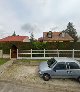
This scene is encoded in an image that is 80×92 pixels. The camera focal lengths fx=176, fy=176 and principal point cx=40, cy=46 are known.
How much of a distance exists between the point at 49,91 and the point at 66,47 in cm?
1816

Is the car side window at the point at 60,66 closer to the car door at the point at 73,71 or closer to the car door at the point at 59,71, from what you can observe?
the car door at the point at 59,71

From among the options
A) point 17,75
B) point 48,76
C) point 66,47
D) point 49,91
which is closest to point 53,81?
point 48,76

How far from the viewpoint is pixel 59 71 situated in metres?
12.8

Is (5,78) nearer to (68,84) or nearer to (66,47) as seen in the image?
(68,84)

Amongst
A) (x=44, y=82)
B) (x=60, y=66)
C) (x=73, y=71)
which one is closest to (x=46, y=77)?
(x=44, y=82)

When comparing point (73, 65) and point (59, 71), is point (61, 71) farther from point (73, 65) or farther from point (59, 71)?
point (73, 65)

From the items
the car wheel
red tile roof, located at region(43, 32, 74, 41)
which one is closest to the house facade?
red tile roof, located at region(43, 32, 74, 41)

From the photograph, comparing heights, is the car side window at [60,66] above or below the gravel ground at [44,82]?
above

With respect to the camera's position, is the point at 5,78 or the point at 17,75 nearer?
the point at 5,78

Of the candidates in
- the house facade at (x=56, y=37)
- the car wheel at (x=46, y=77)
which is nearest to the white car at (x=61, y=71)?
the car wheel at (x=46, y=77)

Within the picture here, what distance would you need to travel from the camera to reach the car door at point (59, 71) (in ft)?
42.0

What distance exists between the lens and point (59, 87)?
11422 millimetres

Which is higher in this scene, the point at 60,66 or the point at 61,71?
the point at 60,66

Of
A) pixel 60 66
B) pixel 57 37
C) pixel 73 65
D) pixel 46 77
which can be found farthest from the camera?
pixel 57 37
